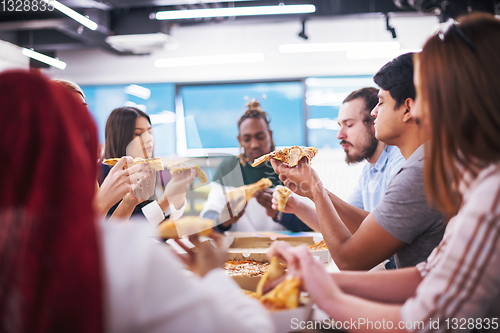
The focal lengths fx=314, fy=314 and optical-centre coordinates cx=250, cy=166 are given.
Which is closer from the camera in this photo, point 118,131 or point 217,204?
point 217,204

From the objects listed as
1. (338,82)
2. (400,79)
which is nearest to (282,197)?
(400,79)

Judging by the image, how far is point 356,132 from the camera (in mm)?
2371

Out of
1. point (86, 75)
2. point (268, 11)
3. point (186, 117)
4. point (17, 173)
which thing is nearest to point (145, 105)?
point (86, 75)

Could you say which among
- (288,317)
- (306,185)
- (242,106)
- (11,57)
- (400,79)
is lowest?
(288,317)

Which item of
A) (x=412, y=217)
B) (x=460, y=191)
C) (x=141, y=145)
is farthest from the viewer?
(x=141, y=145)

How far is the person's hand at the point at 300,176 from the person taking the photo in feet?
5.35

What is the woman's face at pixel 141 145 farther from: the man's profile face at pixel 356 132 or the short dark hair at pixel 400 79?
the man's profile face at pixel 356 132

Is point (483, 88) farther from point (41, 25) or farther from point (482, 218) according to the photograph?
point (41, 25)

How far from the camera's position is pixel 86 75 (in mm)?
6375

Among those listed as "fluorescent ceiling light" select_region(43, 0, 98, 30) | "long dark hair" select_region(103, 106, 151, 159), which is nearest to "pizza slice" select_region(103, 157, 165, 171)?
"long dark hair" select_region(103, 106, 151, 159)

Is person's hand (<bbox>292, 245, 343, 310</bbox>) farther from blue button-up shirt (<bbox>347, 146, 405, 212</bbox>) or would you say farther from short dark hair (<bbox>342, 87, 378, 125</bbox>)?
short dark hair (<bbox>342, 87, 378, 125</bbox>)

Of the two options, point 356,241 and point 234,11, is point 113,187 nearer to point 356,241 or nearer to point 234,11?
point 356,241

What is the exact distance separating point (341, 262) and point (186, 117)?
103 centimetres

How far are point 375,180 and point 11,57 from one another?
5721 millimetres
